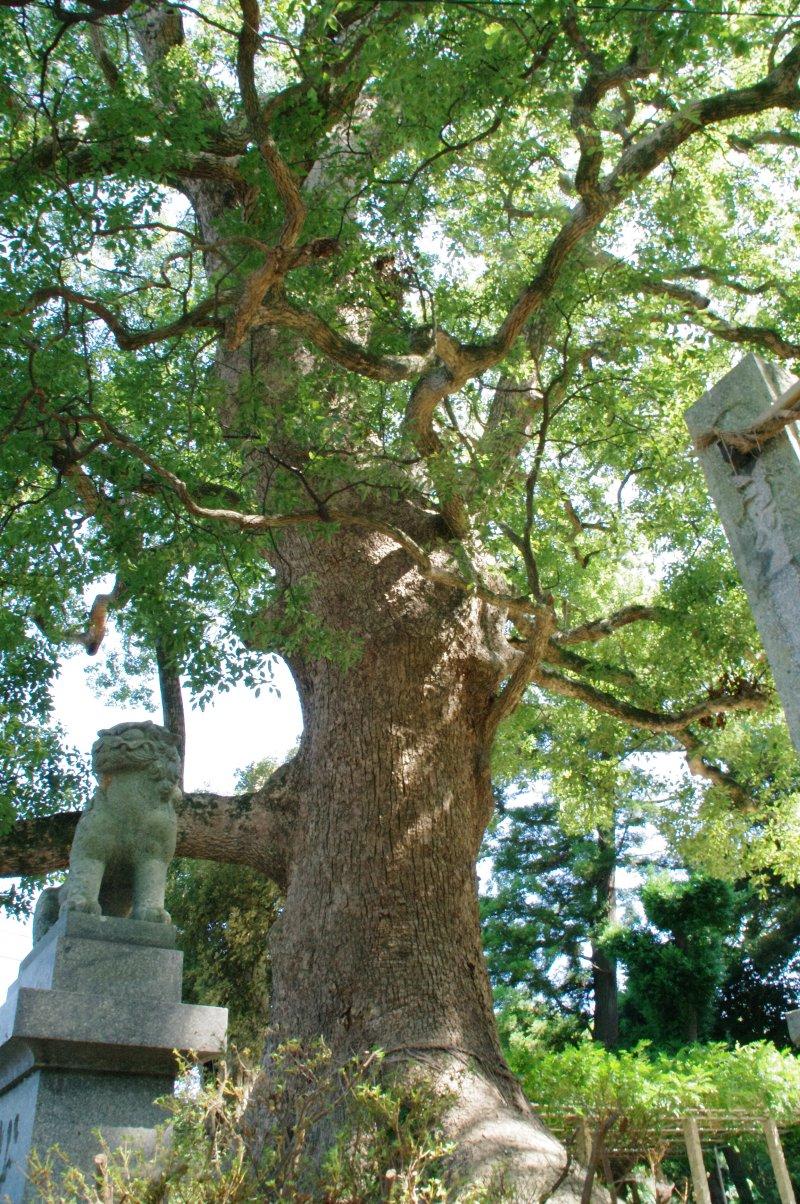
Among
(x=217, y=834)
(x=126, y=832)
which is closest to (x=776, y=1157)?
(x=217, y=834)

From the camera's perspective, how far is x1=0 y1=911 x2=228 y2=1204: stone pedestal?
428cm

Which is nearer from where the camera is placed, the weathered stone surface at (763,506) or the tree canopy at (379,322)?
the weathered stone surface at (763,506)

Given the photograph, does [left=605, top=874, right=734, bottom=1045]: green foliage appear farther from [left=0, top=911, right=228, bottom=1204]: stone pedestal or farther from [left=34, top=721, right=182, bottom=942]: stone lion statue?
[left=0, top=911, right=228, bottom=1204]: stone pedestal

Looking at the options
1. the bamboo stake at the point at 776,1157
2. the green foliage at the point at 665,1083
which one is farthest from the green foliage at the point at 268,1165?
the bamboo stake at the point at 776,1157

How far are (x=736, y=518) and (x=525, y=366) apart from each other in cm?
379

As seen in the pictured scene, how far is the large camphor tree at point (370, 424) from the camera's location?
5270mm

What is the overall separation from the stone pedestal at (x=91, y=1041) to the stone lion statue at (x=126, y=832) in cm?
30

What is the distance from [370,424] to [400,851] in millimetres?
2967

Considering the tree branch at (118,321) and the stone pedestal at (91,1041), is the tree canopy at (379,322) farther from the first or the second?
the stone pedestal at (91,1041)

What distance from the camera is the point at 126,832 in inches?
207

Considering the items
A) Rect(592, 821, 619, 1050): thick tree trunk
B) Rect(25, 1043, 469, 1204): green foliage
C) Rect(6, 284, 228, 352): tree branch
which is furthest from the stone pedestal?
Rect(592, 821, 619, 1050): thick tree trunk

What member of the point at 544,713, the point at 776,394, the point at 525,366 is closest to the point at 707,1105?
the point at 544,713

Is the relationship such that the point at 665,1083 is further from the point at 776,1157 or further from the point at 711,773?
the point at 711,773

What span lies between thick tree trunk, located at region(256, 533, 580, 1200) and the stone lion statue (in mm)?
1110
